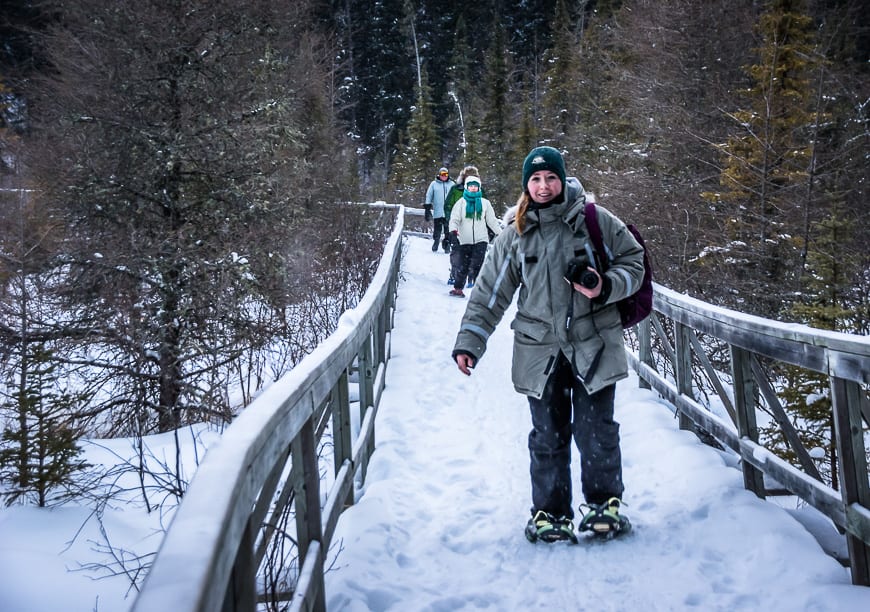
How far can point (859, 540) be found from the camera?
9.17 feet

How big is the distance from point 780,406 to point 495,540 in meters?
1.82

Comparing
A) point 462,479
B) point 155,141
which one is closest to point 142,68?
point 155,141

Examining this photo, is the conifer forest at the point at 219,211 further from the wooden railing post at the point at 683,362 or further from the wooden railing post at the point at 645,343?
the wooden railing post at the point at 683,362

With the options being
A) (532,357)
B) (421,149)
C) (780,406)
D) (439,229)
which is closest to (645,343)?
(780,406)

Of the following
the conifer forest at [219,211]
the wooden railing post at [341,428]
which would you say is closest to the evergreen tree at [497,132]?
the conifer forest at [219,211]

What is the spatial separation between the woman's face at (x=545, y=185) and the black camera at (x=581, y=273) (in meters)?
0.40

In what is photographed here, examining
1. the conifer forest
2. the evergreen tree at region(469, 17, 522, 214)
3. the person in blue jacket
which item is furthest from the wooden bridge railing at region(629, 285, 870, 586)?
the evergreen tree at region(469, 17, 522, 214)

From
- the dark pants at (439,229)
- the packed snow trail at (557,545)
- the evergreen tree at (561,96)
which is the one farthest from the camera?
the evergreen tree at (561,96)

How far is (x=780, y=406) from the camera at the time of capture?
12.0 feet

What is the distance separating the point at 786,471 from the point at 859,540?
58 centimetres

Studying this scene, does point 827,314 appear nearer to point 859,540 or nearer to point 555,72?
point 859,540

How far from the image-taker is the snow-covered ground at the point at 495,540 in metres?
3.01

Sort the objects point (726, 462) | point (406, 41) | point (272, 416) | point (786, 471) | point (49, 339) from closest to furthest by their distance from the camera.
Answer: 1. point (272, 416)
2. point (786, 471)
3. point (726, 462)
4. point (49, 339)
5. point (406, 41)

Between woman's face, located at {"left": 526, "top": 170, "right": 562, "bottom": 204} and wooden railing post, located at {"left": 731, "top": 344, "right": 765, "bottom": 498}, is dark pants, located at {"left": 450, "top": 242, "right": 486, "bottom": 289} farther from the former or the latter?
woman's face, located at {"left": 526, "top": 170, "right": 562, "bottom": 204}
